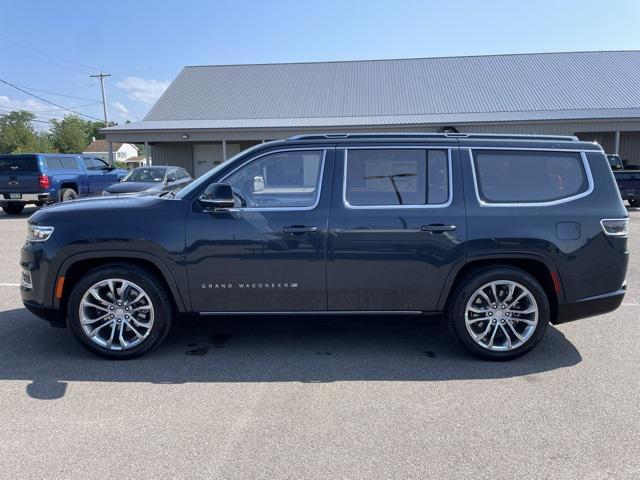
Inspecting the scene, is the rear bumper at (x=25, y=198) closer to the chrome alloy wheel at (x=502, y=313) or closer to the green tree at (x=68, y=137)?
the chrome alloy wheel at (x=502, y=313)

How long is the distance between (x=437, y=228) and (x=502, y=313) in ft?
3.14

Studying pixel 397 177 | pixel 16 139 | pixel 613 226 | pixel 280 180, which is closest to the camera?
pixel 613 226

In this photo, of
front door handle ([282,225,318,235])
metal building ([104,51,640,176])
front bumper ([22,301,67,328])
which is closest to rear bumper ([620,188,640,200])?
metal building ([104,51,640,176])

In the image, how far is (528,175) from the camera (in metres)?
4.27

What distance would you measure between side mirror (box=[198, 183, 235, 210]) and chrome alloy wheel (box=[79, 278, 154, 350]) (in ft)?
3.11

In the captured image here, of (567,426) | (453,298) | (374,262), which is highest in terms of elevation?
(374,262)

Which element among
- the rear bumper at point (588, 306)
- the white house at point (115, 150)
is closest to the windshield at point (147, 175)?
the rear bumper at point (588, 306)

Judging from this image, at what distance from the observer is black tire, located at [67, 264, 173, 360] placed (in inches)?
166

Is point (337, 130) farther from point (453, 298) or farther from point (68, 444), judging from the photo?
point (68, 444)

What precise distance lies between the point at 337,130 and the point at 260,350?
18650 mm

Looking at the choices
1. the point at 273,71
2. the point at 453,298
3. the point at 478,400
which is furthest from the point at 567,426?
the point at 273,71

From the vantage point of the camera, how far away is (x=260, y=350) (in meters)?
4.53

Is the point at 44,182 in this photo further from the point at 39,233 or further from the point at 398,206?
the point at 398,206

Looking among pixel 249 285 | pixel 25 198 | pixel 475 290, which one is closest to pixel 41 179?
pixel 25 198
